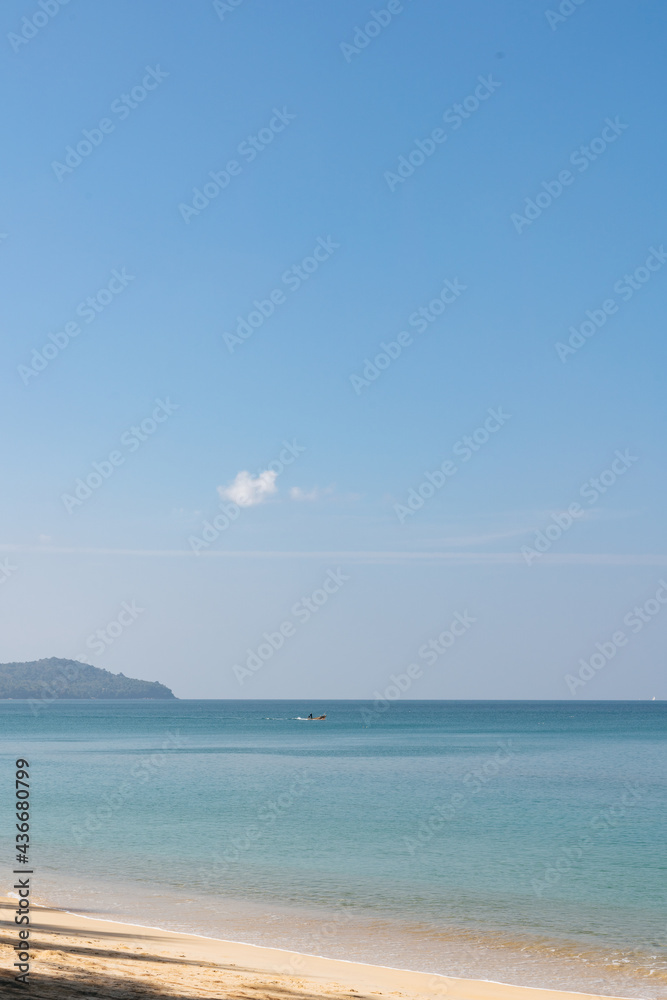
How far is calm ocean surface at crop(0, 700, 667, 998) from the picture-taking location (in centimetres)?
1512

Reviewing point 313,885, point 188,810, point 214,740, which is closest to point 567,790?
point 188,810

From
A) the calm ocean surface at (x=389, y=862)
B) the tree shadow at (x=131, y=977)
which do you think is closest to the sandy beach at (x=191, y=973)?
the tree shadow at (x=131, y=977)

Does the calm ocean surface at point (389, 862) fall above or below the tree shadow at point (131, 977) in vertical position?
above

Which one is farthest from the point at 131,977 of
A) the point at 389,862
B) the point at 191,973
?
the point at 389,862

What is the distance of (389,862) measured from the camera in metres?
22.5

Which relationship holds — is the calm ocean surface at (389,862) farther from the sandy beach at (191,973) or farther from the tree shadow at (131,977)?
the tree shadow at (131,977)

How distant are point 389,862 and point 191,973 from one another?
1134 cm

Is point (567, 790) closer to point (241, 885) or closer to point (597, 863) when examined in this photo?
point (597, 863)

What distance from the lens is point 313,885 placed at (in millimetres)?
19797

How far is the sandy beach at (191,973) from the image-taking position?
→ 1073 cm

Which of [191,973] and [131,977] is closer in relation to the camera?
[131,977]

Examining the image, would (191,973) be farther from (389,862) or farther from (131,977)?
(389,862)

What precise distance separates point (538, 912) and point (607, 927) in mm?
1457

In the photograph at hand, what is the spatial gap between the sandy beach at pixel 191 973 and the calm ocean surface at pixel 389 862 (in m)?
0.81
